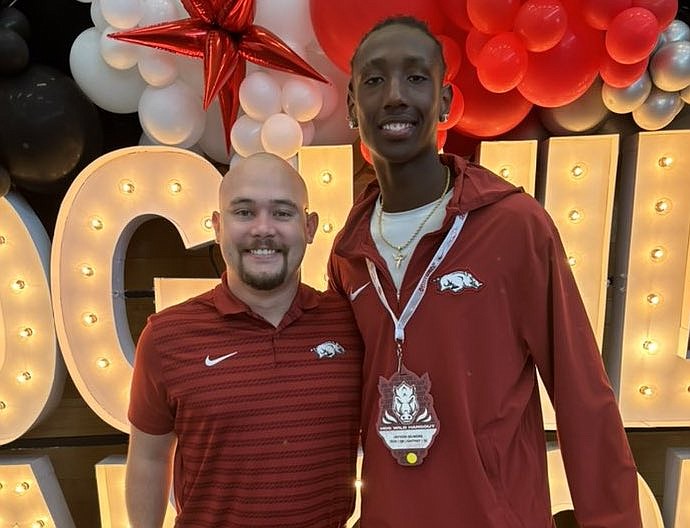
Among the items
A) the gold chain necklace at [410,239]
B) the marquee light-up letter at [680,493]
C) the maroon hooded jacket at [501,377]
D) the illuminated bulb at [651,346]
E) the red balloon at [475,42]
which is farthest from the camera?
the marquee light-up letter at [680,493]

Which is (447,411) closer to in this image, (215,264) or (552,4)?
(552,4)

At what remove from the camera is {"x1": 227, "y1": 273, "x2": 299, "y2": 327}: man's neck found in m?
1.34

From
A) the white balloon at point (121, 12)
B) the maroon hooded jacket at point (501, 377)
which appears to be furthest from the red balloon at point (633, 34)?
the white balloon at point (121, 12)

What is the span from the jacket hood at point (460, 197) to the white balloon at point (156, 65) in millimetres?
723

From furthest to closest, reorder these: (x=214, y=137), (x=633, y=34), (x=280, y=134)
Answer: (x=214, y=137)
(x=280, y=134)
(x=633, y=34)

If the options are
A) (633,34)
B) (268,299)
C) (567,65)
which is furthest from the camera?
(567,65)

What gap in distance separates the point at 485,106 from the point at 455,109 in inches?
4.4

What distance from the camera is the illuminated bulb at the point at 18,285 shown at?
193cm

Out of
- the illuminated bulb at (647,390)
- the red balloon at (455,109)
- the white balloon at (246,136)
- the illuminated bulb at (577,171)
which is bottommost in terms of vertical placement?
the illuminated bulb at (647,390)

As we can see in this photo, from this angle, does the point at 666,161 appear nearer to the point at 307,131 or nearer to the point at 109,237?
the point at 307,131

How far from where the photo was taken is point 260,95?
169 centimetres

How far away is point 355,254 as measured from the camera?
136 centimetres

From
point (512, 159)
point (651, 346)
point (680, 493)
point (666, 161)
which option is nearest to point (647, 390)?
point (651, 346)

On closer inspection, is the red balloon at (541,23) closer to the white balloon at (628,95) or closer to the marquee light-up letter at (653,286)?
the white balloon at (628,95)
